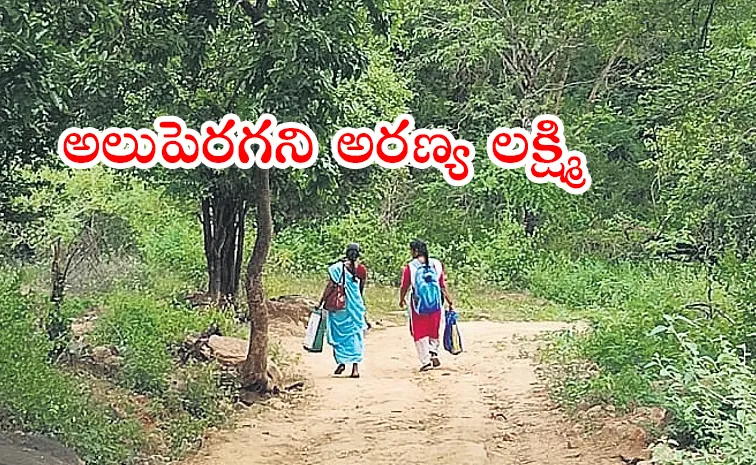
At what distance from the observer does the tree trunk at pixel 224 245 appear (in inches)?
610

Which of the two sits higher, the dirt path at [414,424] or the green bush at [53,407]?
the green bush at [53,407]

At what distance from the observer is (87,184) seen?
1369 centimetres

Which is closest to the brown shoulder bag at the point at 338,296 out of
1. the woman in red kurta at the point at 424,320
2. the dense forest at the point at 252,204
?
the woman in red kurta at the point at 424,320

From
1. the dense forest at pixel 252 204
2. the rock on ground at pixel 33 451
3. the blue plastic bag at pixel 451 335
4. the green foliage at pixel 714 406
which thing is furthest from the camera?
the blue plastic bag at pixel 451 335

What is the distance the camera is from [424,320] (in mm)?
10711

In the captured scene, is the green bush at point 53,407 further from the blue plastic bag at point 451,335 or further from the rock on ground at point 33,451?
the blue plastic bag at point 451,335

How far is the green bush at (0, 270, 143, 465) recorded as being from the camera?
647 cm

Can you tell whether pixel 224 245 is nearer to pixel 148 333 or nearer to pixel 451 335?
pixel 451 335

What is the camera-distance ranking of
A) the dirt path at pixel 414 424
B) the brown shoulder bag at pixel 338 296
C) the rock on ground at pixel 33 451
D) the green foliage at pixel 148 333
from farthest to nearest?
1. the brown shoulder bag at pixel 338 296
2. the green foliage at pixel 148 333
3. the dirt path at pixel 414 424
4. the rock on ground at pixel 33 451

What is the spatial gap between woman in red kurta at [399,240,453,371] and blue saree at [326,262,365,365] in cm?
50

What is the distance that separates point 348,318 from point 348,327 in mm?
93

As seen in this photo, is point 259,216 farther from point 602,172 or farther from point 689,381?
point 602,172

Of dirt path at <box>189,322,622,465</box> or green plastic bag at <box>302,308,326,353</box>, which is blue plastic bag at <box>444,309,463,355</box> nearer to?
dirt path at <box>189,322,622,465</box>

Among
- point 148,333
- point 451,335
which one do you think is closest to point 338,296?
point 451,335
